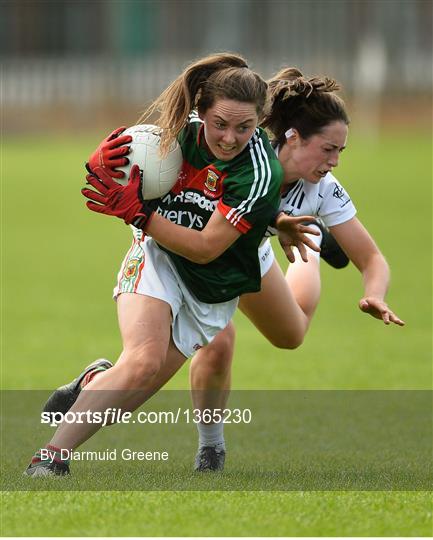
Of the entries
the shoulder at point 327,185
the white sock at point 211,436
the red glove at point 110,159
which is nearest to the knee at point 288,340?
the white sock at point 211,436

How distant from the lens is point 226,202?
224 inches

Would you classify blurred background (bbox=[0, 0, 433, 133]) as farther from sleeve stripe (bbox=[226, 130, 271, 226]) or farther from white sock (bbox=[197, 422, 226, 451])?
sleeve stripe (bbox=[226, 130, 271, 226])

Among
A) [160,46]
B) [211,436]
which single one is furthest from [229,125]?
[160,46]

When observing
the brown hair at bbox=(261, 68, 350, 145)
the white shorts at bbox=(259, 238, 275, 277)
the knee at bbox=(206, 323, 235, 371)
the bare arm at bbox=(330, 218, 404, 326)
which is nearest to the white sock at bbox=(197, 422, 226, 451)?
the knee at bbox=(206, 323, 235, 371)

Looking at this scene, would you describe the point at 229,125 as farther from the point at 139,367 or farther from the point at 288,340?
the point at 288,340

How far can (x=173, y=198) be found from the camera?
5.94 m

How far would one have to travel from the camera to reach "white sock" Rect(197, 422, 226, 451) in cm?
654

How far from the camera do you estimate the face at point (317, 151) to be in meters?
6.07

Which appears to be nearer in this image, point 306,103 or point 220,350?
point 306,103

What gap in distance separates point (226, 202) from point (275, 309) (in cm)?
107

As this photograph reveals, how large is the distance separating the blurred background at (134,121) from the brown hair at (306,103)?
4.28ft

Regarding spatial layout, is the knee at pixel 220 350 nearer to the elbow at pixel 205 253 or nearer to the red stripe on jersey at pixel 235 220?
the elbow at pixel 205 253

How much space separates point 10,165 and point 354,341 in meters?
20.3

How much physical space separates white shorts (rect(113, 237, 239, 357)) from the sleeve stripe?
0.49 meters
